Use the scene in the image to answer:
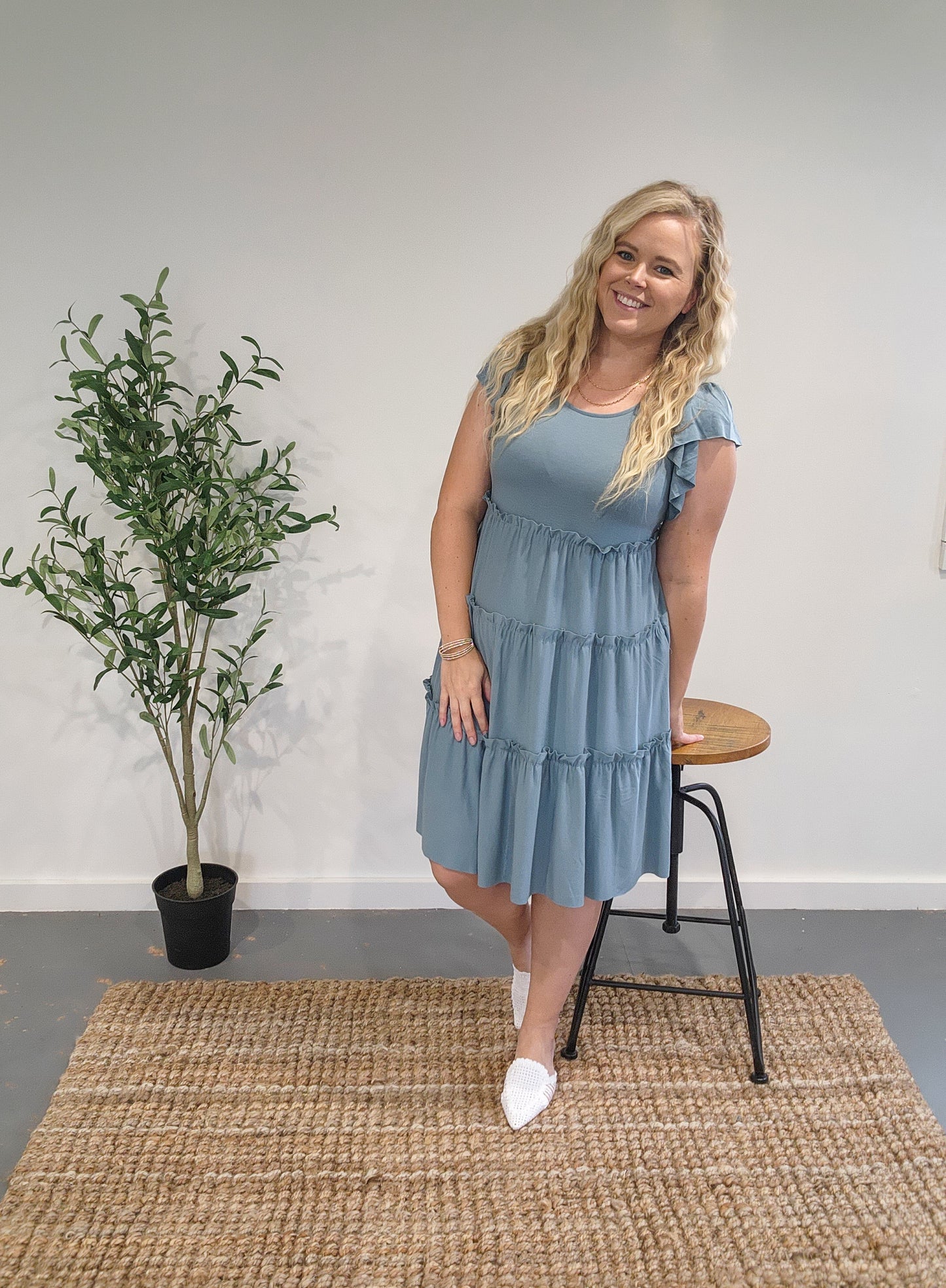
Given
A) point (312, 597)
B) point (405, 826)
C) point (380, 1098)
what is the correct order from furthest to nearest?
point (405, 826) < point (312, 597) < point (380, 1098)

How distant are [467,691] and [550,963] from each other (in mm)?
586

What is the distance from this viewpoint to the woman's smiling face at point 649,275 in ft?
4.93

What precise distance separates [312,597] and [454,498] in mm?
804

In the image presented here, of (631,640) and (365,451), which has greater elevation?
(365,451)

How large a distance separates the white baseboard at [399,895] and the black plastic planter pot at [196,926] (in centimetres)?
24

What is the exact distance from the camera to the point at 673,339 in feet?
5.32

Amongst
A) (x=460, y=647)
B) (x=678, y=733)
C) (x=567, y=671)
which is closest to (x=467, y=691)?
(x=460, y=647)

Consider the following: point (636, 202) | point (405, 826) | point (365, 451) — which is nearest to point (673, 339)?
point (636, 202)

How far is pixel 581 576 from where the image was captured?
1618 mm

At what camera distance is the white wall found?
7.05 feet

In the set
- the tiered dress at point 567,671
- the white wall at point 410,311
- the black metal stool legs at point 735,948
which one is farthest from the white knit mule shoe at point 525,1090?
the white wall at point 410,311

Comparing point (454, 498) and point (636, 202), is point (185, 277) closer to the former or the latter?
point (454, 498)

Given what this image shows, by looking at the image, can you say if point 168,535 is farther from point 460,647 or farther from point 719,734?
point 719,734

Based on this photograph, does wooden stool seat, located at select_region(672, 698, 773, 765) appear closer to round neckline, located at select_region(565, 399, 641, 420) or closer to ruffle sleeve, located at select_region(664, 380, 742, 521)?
ruffle sleeve, located at select_region(664, 380, 742, 521)
